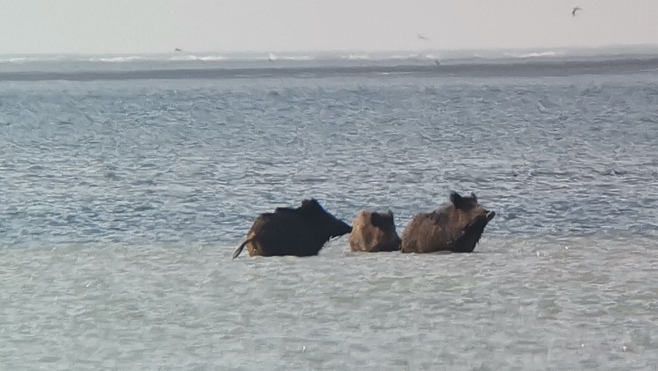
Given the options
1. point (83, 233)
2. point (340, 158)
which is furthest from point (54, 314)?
point (340, 158)

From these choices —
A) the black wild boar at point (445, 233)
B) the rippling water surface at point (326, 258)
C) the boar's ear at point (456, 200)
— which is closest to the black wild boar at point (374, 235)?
the black wild boar at point (445, 233)

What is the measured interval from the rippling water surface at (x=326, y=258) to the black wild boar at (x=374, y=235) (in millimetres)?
221

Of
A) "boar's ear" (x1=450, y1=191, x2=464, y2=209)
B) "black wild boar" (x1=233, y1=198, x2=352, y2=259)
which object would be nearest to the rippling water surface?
"black wild boar" (x1=233, y1=198, x2=352, y2=259)

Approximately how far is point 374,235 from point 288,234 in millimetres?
613

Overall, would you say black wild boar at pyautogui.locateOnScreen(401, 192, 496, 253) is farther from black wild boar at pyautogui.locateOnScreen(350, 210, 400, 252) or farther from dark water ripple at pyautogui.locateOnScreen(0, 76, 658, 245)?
dark water ripple at pyautogui.locateOnScreen(0, 76, 658, 245)

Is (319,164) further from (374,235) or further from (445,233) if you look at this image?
(445,233)

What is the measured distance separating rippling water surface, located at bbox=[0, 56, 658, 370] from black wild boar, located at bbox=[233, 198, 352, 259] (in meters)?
0.16

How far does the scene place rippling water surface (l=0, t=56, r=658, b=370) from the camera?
5629 mm

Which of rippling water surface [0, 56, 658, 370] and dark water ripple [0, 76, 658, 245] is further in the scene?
dark water ripple [0, 76, 658, 245]

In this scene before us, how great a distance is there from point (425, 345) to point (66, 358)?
5.36ft

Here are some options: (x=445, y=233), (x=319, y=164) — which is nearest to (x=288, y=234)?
(x=445, y=233)

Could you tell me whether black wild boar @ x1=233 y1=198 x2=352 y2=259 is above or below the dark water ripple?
above

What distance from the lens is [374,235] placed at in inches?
333

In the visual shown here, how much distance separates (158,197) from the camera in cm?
1179
